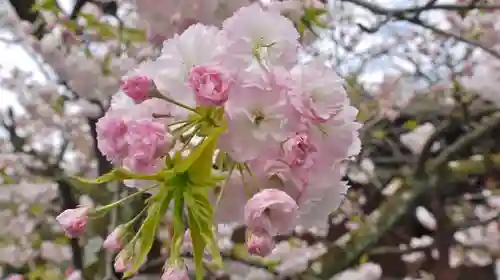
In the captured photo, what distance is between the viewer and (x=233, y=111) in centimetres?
48

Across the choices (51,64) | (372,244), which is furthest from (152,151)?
Result: (51,64)

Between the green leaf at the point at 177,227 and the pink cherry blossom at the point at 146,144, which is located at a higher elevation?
the pink cherry blossom at the point at 146,144

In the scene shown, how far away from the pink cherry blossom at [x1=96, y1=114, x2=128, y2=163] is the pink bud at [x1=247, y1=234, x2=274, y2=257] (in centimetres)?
14

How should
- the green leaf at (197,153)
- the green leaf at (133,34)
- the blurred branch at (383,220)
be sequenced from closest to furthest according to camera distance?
the green leaf at (197,153) < the green leaf at (133,34) < the blurred branch at (383,220)

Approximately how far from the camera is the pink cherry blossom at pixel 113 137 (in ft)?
1.68

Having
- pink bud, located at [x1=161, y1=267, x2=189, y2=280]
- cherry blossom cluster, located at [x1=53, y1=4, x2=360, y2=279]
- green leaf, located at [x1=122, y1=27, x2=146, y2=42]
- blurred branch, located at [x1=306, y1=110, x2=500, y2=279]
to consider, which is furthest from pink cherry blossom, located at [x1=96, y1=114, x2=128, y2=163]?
blurred branch, located at [x1=306, y1=110, x2=500, y2=279]

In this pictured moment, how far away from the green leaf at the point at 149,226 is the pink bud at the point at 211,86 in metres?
0.08

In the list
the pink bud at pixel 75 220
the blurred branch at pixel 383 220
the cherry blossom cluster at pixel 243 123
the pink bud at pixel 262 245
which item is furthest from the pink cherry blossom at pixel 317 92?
the blurred branch at pixel 383 220

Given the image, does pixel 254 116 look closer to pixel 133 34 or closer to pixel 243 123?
pixel 243 123

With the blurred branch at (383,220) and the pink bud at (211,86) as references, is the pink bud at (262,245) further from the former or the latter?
the blurred branch at (383,220)

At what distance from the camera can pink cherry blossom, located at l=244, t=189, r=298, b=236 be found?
0.48 meters

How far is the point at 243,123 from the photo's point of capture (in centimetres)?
48

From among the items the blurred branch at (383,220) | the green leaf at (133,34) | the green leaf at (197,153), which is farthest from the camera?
the blurred branch at (383,220)

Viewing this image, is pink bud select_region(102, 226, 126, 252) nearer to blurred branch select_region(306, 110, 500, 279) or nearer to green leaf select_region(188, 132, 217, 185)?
green leaf select_region(188, 132, 217, 185)
